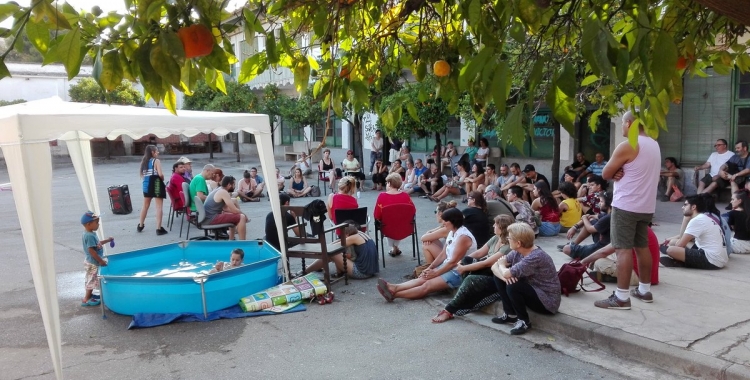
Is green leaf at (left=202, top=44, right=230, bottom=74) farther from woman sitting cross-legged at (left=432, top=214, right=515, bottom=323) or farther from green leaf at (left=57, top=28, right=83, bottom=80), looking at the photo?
woman sitting cross-legged at (left=432, top=214, right=515, bottom=323)

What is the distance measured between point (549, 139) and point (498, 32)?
44.5 ft

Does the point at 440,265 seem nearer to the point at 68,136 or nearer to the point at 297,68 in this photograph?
the point at 297,68

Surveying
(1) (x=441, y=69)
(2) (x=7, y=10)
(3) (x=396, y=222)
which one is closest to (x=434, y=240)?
(3) (x=396, y=222)

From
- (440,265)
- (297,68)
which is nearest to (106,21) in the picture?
(297,68)

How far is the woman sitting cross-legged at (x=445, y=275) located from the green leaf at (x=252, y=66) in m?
3.40

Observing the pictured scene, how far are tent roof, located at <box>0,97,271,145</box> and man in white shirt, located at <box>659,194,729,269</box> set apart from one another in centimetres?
508

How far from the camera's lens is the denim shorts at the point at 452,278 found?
23.3 ft

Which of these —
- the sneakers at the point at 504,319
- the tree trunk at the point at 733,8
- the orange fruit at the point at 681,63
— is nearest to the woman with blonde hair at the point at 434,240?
the sneakers at the point at 504,319

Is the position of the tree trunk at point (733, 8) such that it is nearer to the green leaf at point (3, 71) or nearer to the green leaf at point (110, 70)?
the green leaf at point (110, 70)

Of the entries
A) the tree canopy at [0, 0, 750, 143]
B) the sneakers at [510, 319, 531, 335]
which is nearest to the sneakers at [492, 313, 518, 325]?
the sneakers at [510, 319, 531, 335]

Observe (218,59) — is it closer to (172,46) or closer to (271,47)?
(271,47)

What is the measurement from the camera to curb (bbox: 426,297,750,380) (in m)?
4.72

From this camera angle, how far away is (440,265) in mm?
7480

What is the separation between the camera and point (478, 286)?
6355 mm
